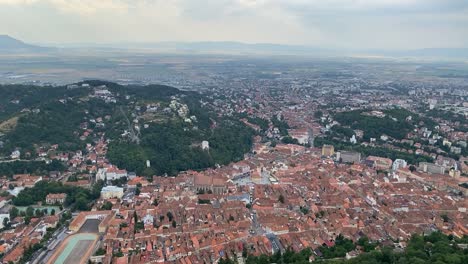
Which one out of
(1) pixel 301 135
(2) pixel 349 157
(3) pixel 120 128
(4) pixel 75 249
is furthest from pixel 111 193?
(1) pixel 301 135

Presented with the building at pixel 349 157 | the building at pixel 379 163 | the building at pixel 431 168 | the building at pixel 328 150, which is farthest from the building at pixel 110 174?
the building at pixel 431 168

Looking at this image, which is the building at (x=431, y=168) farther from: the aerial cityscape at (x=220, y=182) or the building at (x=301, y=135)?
the building at (x=301, y=135)

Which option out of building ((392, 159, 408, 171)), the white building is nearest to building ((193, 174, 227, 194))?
the white building

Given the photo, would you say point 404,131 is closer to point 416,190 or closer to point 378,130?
point 378,130

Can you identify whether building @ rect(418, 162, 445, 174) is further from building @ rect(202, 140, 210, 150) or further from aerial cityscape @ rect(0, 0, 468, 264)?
building @ rect(202, 140, 210, 150)

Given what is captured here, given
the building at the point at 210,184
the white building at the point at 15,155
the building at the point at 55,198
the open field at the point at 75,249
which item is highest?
the white building at the point at 15,155

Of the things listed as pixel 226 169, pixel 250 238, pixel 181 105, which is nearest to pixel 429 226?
pixel 250 238

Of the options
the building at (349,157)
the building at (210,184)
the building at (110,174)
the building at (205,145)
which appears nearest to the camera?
the building at (210,184)
